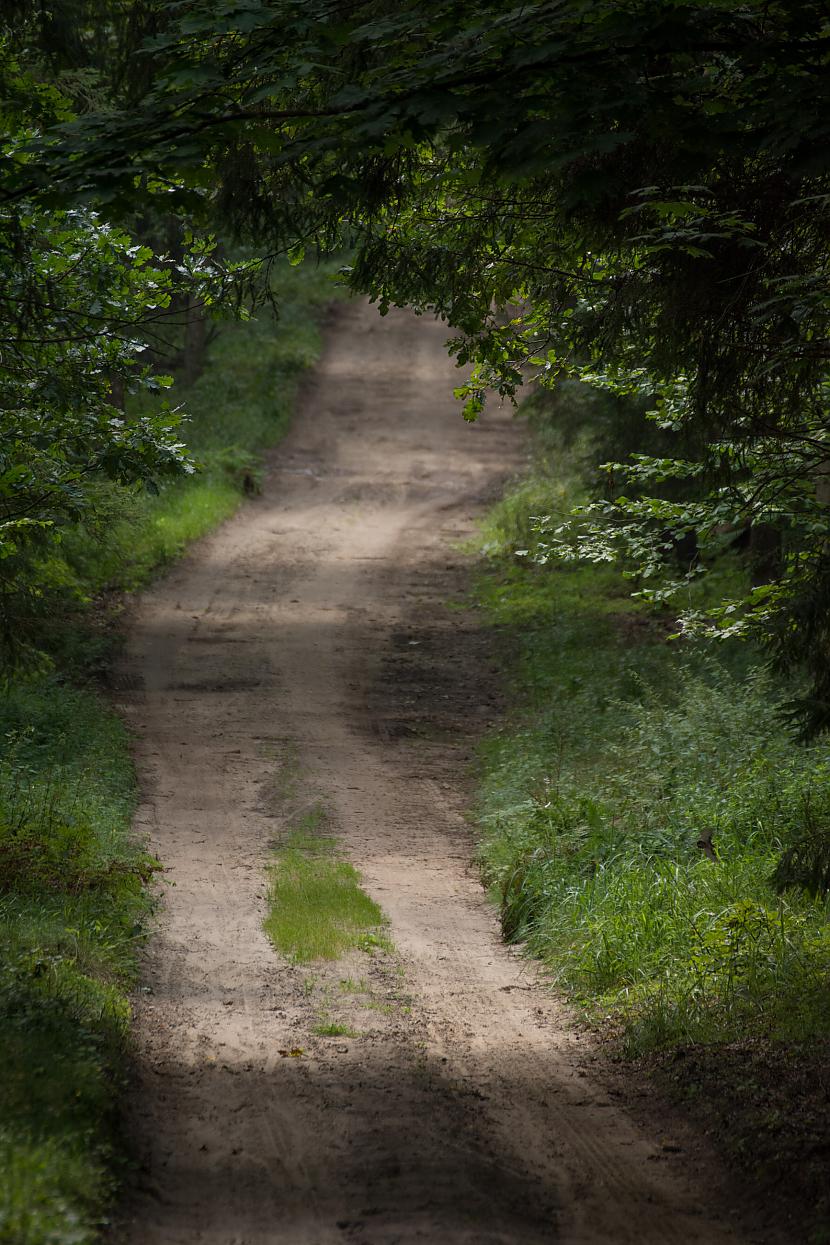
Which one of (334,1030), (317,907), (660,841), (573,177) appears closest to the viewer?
(573,177)

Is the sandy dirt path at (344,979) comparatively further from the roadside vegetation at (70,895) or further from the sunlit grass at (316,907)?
the roadside vegetation at (70,895)

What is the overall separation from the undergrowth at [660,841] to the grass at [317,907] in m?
1.20

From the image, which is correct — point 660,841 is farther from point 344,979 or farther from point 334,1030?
Result: point 334,1030

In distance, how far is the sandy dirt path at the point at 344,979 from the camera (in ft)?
16.8

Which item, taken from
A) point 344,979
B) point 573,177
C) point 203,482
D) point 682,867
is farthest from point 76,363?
point 203,482

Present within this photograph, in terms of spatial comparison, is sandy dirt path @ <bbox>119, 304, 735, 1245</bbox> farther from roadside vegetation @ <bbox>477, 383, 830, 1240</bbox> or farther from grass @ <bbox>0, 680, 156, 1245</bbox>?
roadside vegetation @ <bbox>477, 383, 830, 1240</bbox>

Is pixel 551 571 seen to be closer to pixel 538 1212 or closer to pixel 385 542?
pixel 385 542

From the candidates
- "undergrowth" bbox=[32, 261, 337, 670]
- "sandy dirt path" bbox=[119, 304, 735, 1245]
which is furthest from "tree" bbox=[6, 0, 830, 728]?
"undergrowth" bbox=[32, 261, 337, 670]

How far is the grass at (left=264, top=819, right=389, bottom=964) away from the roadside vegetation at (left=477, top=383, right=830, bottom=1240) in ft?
4.00

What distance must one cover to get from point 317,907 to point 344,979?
4.48 ft

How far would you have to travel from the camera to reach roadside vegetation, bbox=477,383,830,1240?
20.6ft

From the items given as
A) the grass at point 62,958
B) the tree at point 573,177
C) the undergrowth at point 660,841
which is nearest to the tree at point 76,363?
the tree at point 573,177

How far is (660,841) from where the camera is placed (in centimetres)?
955

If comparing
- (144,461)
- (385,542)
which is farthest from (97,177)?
(385,542)
